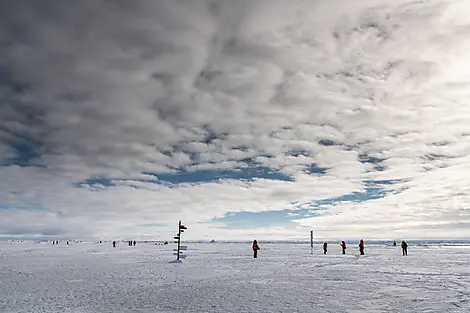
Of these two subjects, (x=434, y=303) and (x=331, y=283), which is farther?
(x=331, y=283)

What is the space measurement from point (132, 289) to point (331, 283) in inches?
362

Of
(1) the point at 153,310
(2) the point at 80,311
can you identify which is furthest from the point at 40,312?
(1) the point at 153,310

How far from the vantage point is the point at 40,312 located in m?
10.7

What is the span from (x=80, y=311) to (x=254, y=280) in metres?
9.97

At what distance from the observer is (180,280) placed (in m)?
19.0

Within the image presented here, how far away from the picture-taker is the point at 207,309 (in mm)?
11352

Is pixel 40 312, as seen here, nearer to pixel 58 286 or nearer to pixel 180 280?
pixel 58 286

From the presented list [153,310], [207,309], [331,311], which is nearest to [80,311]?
[153,310]

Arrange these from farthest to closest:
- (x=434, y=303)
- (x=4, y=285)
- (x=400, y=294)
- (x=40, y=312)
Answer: (x=4, y=285), (x=400, y=294), (x=434, y=303), (x=40, y=312)

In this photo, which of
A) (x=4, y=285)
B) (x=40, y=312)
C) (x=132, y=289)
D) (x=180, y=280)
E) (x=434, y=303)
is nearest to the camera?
(x=40, y=312)

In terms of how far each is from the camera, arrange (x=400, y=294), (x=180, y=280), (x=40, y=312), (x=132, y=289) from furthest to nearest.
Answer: (x=180, y=280), (x=132, y=289), (x=400, y=294), (x=40, y=312)

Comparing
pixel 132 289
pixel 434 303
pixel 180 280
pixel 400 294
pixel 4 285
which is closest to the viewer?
pixel 434 303

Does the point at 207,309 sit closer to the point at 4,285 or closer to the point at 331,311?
the point at 331,311

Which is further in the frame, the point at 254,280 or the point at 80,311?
the point at 254,280
